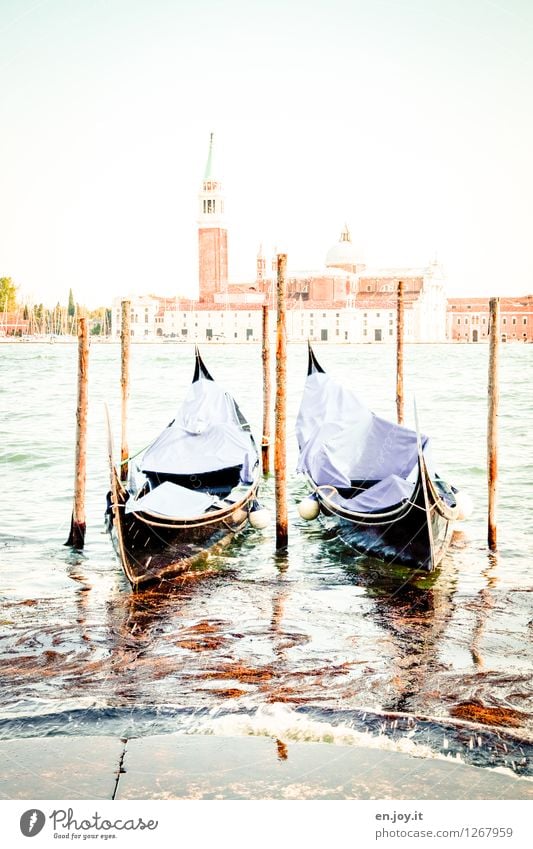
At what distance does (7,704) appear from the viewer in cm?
173

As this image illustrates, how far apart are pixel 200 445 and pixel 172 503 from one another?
874mm

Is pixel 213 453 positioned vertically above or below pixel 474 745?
above

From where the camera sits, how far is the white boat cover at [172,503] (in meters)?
2.65

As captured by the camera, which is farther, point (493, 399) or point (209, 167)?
point (209, 167)

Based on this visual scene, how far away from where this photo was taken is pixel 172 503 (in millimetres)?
2793

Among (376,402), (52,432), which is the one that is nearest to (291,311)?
(376,402)

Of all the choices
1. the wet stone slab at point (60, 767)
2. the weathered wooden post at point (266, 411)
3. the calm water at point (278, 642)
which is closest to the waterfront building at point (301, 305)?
the weathered wooden post at point (266, 411)

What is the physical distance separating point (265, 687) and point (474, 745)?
425 mm

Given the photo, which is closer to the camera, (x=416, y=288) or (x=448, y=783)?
(x=448, y=783)

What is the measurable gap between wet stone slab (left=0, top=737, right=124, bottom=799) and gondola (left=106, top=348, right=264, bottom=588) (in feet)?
2.61

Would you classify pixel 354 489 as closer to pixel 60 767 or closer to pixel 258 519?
pixel 258 519

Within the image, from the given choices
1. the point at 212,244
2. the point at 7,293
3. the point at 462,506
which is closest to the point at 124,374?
the point at 462,506

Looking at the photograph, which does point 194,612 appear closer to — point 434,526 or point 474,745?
point 434,526
